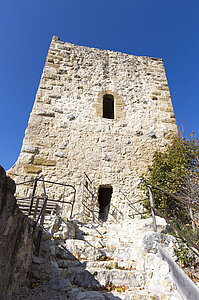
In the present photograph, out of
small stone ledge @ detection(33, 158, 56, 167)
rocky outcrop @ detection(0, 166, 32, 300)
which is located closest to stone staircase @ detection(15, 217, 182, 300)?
rocky outcrop @ detection(0, 166, 32, 300)

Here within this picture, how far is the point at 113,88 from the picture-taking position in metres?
→ 7.86

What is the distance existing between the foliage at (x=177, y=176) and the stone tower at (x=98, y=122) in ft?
1.54

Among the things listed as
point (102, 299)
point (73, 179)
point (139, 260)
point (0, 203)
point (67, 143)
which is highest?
point (67, 143)

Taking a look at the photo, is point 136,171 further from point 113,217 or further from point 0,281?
point 0,281

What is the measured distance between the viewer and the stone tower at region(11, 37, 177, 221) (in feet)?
19.6

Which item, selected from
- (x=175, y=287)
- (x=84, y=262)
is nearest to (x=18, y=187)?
(x=84, y=262)

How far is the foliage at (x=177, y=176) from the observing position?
5.52 meters

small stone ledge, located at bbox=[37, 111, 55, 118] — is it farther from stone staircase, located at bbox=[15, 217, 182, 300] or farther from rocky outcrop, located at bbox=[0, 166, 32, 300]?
rocky outcrop, located at bbox=[0, 166, 32, 300]

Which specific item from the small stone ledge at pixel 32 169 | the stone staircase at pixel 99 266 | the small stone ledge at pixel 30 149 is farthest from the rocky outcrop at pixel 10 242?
the small stone ledge at pixel 30 149

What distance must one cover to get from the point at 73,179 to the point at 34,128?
81.7 inches

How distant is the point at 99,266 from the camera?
2.99 metres

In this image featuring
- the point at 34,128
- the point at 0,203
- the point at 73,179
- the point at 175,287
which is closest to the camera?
the point at 0,203

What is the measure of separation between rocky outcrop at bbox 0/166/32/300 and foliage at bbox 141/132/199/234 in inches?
161

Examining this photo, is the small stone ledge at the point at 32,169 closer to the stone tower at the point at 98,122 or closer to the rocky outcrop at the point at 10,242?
the stone tower at the point at 98,122
